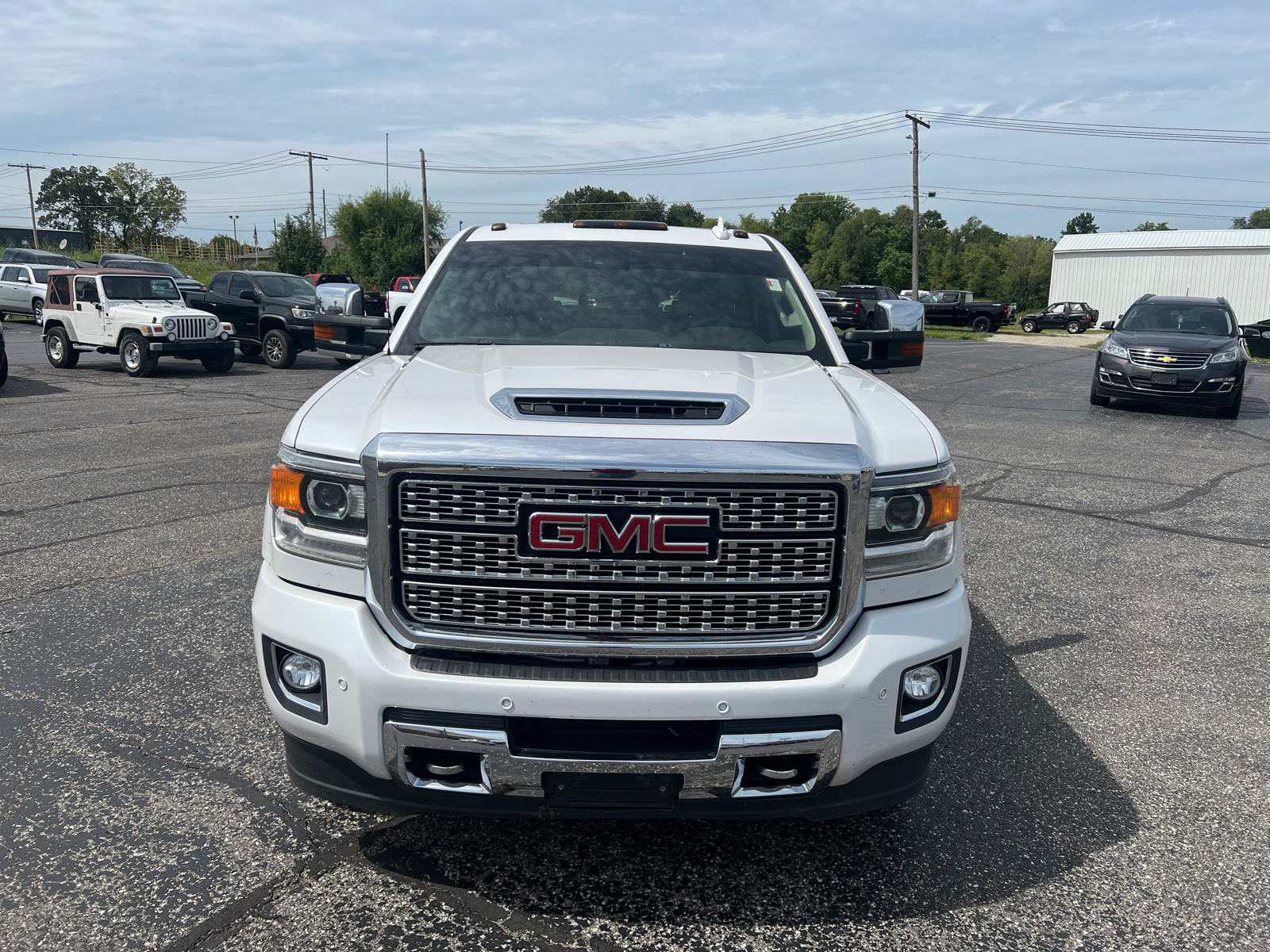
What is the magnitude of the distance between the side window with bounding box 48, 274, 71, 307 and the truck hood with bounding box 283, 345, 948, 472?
17503 mm

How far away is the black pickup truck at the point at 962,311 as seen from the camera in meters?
43.5

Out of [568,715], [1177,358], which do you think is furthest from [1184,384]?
[568,715]

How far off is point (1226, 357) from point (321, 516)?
48.0 feet

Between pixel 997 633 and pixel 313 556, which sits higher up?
pixel 313 556

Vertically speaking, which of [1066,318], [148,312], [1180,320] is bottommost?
[1180,320]

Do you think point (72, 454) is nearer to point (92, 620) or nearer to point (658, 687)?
point (92, 620)

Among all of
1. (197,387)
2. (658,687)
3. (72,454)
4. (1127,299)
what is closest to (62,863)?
(658,687)

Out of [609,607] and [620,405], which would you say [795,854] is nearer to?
[609,607]

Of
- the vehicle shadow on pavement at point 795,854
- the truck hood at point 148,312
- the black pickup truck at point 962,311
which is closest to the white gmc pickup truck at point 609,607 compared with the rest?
the vehicle shadow on pavement at point 795,854

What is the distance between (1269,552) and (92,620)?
23.6ft

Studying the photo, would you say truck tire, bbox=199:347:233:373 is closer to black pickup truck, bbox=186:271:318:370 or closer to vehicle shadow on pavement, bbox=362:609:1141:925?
black pickup truck, bbox=186:271:318:370

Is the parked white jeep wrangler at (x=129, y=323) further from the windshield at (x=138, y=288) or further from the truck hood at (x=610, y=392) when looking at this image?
the truck hood at (x=610, y=392)

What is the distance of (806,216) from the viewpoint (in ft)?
402

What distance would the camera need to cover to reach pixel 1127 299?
58.2 metres
